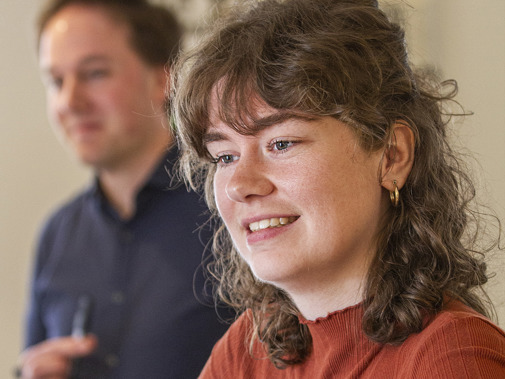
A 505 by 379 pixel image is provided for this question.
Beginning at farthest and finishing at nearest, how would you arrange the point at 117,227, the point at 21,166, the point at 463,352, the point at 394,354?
the point at 21,166 → the point at 117,227 → the point at 394,354 → the point at 463,352

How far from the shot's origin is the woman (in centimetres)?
91

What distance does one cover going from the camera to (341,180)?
92 cm

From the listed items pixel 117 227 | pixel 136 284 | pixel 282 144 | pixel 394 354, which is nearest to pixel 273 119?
pixel 282 144

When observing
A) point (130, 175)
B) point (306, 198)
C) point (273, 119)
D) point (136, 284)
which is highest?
point (273, 119)

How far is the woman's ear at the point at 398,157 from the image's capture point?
0.97 meters

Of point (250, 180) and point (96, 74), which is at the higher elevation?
point (250, 180)

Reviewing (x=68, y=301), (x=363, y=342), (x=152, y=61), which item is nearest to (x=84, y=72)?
(x=152, y=61)

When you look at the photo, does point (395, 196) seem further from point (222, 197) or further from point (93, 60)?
point (93, 60)

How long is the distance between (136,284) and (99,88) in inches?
22.6

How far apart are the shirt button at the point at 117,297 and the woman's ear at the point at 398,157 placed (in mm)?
921

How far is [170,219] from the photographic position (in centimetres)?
171

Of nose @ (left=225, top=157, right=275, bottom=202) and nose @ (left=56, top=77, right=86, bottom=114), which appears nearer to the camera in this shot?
nose @ (left=225, top=157, right=275, bottom=202)

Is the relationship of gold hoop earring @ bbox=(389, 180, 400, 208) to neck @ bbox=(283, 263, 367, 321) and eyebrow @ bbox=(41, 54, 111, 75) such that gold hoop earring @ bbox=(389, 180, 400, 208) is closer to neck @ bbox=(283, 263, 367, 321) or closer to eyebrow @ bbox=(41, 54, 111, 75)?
neck @ bbox=(283, 263, 367, 321)

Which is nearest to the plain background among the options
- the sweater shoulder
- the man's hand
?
the man's hand
